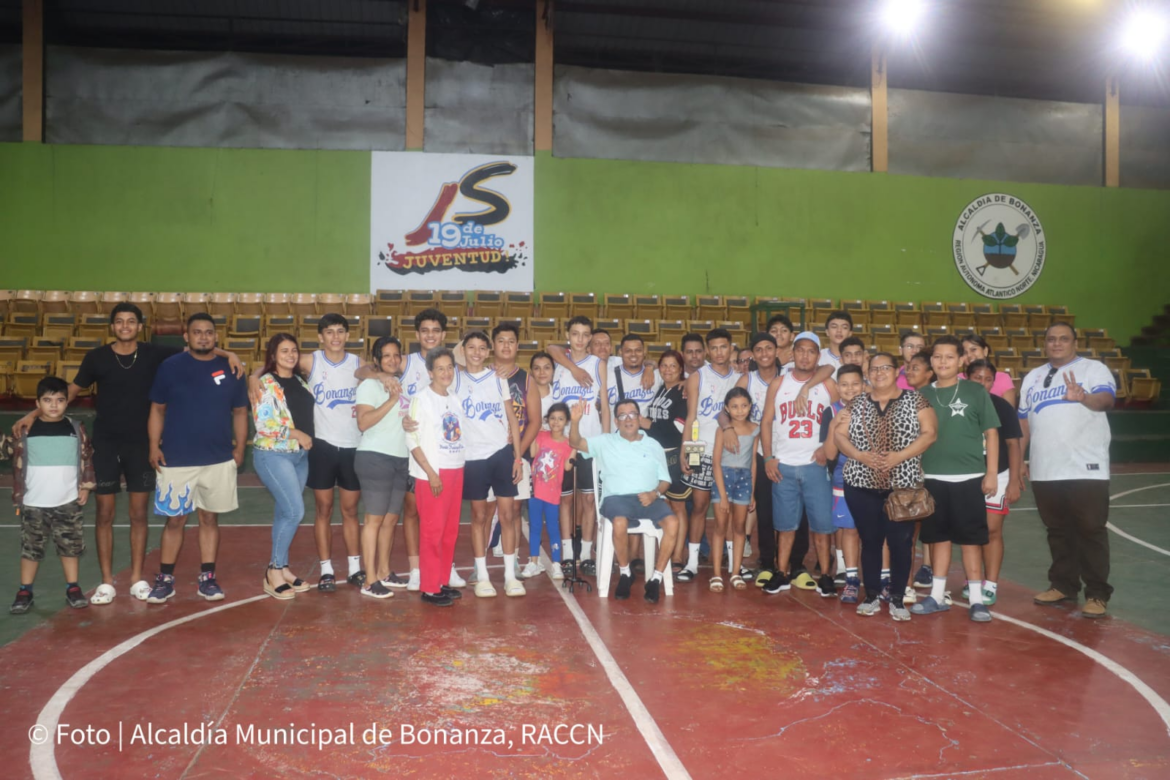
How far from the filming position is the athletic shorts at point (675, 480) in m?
6.53

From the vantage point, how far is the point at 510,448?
614 centimetres

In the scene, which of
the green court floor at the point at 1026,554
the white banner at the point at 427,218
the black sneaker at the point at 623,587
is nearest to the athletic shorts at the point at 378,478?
the green court floor at the point at 1026,554

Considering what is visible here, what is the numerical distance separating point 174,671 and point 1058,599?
568 cm

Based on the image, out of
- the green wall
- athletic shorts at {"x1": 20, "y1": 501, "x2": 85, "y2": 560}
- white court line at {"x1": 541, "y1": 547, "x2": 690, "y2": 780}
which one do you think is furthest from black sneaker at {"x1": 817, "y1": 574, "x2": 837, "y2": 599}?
the green wall

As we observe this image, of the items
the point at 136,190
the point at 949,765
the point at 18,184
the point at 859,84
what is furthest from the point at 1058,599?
the point at 18,184

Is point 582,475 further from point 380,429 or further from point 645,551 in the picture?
point 380,429

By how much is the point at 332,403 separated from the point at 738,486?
10.0ft

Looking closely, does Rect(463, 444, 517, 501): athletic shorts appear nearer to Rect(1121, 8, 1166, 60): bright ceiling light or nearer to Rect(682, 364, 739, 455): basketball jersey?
Rect(682, 364, 739, 455): basketball jersey

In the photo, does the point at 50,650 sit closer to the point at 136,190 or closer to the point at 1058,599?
the point at 1058,599

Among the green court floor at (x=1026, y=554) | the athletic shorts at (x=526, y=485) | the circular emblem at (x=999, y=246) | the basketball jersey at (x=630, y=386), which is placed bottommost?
the green court floor at (x=1026, y=554)

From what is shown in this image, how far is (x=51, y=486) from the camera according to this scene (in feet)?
18.0

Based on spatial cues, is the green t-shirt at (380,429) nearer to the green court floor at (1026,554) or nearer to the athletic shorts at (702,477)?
the green court floor at (1026,554)

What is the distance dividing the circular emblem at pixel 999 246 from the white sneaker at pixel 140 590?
1830 centimetres

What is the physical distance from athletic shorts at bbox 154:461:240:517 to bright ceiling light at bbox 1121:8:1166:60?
768 inches
